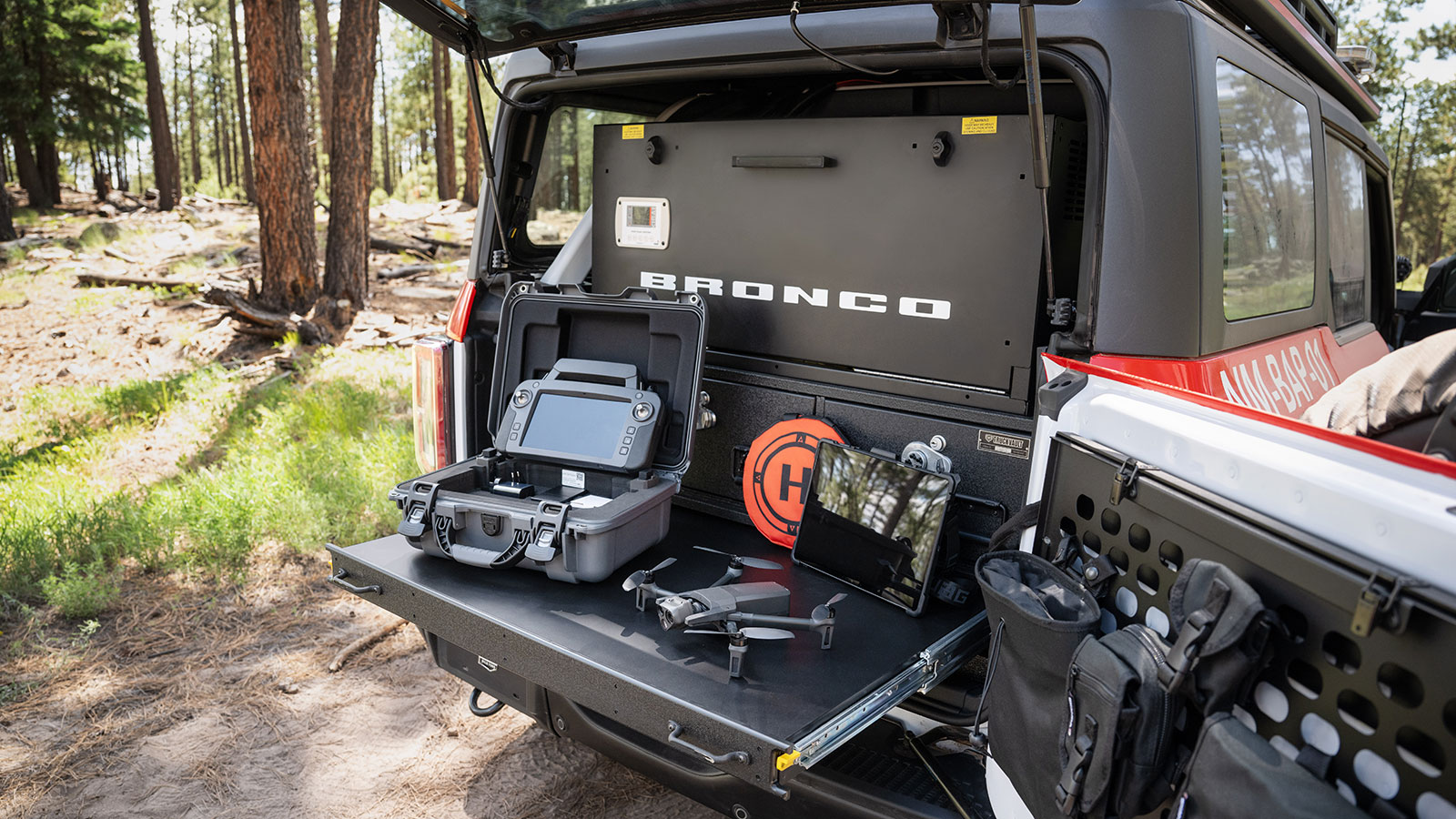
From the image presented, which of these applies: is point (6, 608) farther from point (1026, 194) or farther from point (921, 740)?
point (1026, 194)

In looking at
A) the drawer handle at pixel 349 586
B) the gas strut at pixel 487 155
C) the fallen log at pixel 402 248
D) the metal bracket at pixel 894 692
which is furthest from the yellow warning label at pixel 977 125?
the fallen log at pixel 402 248

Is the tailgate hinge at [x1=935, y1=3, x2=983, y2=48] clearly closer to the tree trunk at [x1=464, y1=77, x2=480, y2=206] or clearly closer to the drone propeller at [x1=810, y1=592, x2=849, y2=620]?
the drone propeller at [x1=810, y1=592, x2=849, y2=620]

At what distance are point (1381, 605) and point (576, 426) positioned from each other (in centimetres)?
205

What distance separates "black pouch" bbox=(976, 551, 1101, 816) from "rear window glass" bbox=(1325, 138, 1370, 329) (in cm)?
257

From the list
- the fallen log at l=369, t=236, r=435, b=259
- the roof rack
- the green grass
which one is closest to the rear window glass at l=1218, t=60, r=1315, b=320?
the roof rack

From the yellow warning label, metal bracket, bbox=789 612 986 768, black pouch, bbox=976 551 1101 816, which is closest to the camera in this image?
black pouch, bbox=976 551 1101 816

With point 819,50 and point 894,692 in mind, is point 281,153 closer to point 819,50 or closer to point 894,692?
point 819,50

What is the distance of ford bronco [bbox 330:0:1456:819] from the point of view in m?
1.18

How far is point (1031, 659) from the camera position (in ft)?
5.07

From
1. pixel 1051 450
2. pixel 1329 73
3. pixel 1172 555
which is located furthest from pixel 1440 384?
pixel 1329 73

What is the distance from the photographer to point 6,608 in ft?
13.6

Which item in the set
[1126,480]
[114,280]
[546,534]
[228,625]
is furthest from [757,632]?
[114,280]

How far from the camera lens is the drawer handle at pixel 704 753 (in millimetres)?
1625

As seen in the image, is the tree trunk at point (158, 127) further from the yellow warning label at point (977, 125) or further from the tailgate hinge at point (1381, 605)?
the tailgate hinge at point (1381, 605)
